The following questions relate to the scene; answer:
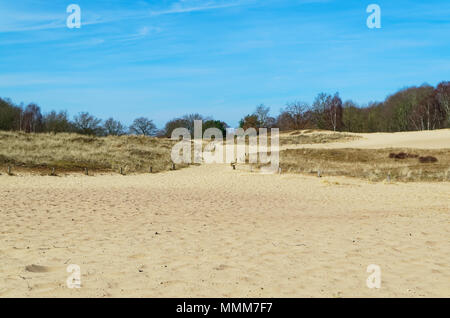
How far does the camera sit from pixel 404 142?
155ft

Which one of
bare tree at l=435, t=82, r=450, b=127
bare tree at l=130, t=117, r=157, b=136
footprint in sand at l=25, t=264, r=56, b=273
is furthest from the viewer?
bare tree at l=130, t=117, r=157, b=136

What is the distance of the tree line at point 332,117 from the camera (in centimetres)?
6994

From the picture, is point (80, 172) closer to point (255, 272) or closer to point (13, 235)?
point (13, 235)

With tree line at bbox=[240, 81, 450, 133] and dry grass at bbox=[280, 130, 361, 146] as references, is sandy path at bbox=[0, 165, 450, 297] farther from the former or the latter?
tree line at bbox=[240, 81, 450, 133]

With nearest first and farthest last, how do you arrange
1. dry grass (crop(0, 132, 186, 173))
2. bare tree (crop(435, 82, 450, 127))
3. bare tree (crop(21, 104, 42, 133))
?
dry grass (crop(0, 132, 186, 173)) < bare tree (crop(435, 82, 450, 127)) < bare tree (crop(21, 104, 42, 133))

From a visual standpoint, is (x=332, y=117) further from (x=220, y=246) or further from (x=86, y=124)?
(x=220, y=246)

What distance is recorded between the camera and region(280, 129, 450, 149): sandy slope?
43481 mm

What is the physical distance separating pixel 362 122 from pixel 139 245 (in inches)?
2996

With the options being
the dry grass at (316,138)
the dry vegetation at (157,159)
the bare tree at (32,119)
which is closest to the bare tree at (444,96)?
the dry grass at (316,138)

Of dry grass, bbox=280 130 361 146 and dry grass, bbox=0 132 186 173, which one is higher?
Result: dry grass, bbox=280 130 361 146

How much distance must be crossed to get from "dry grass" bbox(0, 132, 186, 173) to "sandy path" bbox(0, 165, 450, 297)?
40.5 ft

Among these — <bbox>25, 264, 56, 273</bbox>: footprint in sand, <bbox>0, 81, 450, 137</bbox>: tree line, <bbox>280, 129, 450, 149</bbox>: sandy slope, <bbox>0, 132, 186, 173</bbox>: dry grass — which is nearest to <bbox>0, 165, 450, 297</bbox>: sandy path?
<bbox>25, 264, 56, 273</bbox>: footprint in sand

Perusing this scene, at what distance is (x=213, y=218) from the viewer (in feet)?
34.9
